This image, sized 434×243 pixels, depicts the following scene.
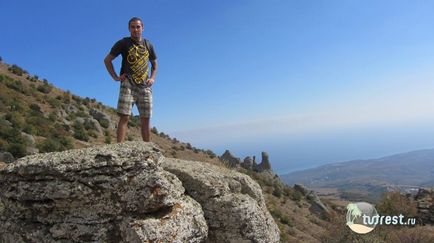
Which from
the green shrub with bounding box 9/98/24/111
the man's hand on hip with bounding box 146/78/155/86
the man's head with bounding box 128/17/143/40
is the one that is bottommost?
the man's hand on hip with bounding box 146/78/155/86

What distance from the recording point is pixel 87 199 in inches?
218

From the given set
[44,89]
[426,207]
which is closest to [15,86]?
[44,89]

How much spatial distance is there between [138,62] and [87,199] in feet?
11.9

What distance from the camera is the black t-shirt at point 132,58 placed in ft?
27.1

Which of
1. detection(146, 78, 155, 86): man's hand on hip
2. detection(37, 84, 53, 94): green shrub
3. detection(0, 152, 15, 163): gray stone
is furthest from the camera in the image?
detection(37, 84, 53, 94): green shrub

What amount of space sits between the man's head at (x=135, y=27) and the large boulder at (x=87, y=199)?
3.29 metres

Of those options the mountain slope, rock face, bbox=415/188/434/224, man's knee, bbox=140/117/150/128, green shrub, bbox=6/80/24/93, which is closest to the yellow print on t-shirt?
man's knee, bbox=140/117/150/128

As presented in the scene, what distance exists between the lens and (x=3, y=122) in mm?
25422

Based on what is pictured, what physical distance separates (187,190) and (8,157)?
1603cm

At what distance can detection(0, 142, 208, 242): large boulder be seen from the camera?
5.51 metres

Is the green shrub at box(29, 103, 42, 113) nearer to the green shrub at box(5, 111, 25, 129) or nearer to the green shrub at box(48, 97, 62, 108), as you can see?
the green shrub at box(48, 97, 62, 108)

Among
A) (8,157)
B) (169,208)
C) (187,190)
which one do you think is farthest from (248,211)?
(8,157)

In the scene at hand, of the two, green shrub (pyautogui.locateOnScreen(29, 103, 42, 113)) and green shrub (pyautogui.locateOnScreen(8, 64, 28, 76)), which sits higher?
green shrub (pyautogui.locateOnScreen(8, 64, 28, 76))

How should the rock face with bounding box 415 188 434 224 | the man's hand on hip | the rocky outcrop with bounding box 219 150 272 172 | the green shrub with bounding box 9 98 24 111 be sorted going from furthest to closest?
the rocky outcrop with bounding box 219 150 272 172
the green shrub with bounding box 9 98 24 111
the rock face with bounding box 415 188 434 224
the man's hand on hip
